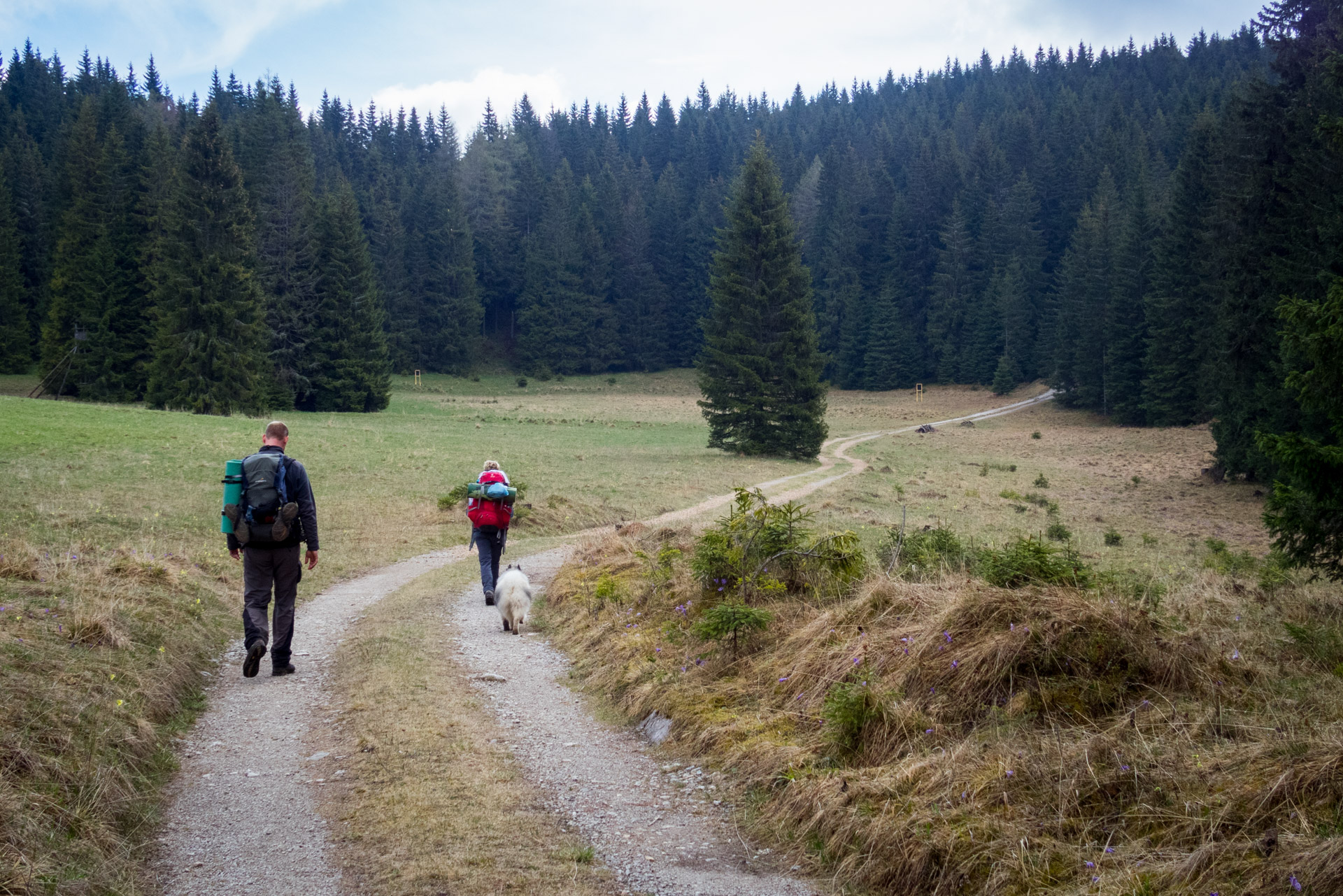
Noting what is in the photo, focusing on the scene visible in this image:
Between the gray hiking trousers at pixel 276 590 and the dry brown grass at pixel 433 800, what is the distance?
1.93 ft

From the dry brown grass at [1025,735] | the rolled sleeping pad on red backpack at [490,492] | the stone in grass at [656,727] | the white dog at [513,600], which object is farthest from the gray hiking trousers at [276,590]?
the rolled sleeping pad on red backpack at [490,492]

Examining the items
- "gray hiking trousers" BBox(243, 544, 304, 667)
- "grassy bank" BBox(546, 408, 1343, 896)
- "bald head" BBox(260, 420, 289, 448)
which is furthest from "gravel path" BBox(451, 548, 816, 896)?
"bald head" BBox(260, 420, 289, 448)

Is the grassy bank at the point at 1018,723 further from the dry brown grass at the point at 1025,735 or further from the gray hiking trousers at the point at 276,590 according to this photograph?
the gray hiking trousers at the point at 276,590

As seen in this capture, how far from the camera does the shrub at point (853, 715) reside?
5.59 metres

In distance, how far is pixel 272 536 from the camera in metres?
8.02

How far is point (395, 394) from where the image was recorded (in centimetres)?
6938

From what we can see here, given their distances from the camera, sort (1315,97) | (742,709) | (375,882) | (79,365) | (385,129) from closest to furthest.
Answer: (375,882) < (742,709) < (1315,97) < (79,365) < (385,129)

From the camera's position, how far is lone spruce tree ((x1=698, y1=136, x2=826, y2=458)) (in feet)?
127

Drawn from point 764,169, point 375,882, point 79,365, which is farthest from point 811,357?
point 79,365

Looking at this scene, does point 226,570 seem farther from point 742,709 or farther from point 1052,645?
point 1052,645

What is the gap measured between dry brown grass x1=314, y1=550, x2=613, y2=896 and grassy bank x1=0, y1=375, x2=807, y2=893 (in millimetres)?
1101

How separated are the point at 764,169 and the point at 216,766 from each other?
1433 inches

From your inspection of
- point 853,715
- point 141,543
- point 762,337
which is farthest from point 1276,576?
point 762,337

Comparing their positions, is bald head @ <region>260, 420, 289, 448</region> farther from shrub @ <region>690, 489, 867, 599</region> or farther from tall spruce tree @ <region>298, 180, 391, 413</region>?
tall spruce tree @ <region>298, 180, 391, 413</region>
